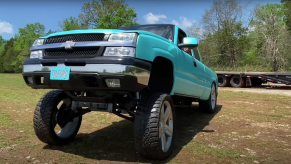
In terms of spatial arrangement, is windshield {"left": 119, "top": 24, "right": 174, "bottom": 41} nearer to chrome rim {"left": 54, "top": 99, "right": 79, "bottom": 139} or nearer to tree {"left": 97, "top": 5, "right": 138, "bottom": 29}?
chrome rim {"left": 54, "top": 99, "right": 79, "bottom": 139}

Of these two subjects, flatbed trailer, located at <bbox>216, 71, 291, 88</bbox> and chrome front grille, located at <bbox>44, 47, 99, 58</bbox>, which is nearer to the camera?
chrome front grille, located at <bbox>44, 47, 99, 58</bbox>

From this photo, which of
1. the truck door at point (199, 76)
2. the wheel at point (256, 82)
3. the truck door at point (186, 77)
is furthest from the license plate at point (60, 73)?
the wheel at point (256, 82)

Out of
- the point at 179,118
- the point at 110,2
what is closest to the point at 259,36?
the point at 110,2

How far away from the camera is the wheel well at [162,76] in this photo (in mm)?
3596

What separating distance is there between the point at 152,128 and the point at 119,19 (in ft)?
105

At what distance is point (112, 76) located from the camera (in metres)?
2.69

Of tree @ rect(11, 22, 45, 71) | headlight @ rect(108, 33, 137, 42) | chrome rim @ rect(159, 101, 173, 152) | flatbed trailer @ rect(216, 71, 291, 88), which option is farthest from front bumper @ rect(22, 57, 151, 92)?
tree @ rect(11, 22, 45, 71)

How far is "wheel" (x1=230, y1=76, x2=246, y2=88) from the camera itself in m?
16.8

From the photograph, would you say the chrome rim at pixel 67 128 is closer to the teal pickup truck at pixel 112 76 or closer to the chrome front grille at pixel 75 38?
the teal pickup truck at pixel 112 76

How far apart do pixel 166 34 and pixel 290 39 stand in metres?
35.4

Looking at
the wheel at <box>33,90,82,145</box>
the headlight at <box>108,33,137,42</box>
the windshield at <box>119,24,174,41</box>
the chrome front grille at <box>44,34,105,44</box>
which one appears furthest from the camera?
the windshield at <box>119,24,174,41</box>

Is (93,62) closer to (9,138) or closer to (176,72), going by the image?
(176,72)

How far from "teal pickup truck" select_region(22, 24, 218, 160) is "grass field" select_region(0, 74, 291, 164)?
0.30 meters

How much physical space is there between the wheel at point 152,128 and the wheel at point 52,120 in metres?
1.36
